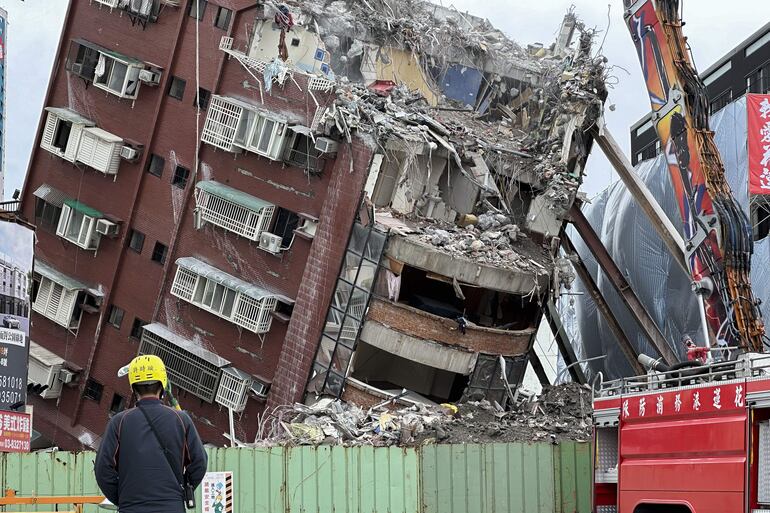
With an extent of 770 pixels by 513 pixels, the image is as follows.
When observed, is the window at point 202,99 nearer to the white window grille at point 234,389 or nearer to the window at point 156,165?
the window at point 156,165

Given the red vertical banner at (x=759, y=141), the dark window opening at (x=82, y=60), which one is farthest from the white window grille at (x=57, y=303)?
the red vertical banner at (x=759, y=141)

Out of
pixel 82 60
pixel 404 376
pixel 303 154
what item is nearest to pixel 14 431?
pixel 303 154

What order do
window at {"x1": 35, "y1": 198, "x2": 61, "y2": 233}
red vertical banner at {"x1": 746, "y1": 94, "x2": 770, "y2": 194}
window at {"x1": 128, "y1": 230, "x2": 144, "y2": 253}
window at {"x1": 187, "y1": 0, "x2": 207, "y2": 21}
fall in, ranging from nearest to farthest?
red vertical banner at {"x1": 746, "y1": 94, "x2": 770, "y2": 194} → window at {"x1": 187, "y1": 0, "x2": 207, "y2": 21} → window at {"x1": 128, "y1": 230, "x2": 144, "y2": 253} → window at {"x1": 35, "y1": 198, "x2": 61, "y2": 233}

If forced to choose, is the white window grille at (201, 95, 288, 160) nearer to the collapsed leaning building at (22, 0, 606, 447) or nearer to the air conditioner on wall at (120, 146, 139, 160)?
the collapsed leaning building at (22, 0, 606, 447)

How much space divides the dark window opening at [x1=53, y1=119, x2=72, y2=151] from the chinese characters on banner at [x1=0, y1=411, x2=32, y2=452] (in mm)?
11683

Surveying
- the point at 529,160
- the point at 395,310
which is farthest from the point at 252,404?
the point at 529,160

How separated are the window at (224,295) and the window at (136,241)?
215 centimetres

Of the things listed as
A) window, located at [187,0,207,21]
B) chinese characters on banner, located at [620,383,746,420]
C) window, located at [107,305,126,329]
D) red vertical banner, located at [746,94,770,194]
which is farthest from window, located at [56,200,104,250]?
chinese characters on banner, located at [620,383,746,420]

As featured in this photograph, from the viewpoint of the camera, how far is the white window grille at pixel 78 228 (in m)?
34.9

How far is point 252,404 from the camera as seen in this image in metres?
31.9

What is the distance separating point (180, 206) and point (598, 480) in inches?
813

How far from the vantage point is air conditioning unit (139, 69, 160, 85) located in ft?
111

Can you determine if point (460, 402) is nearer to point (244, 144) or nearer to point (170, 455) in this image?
point (244, 144)

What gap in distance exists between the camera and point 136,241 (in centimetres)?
3475
